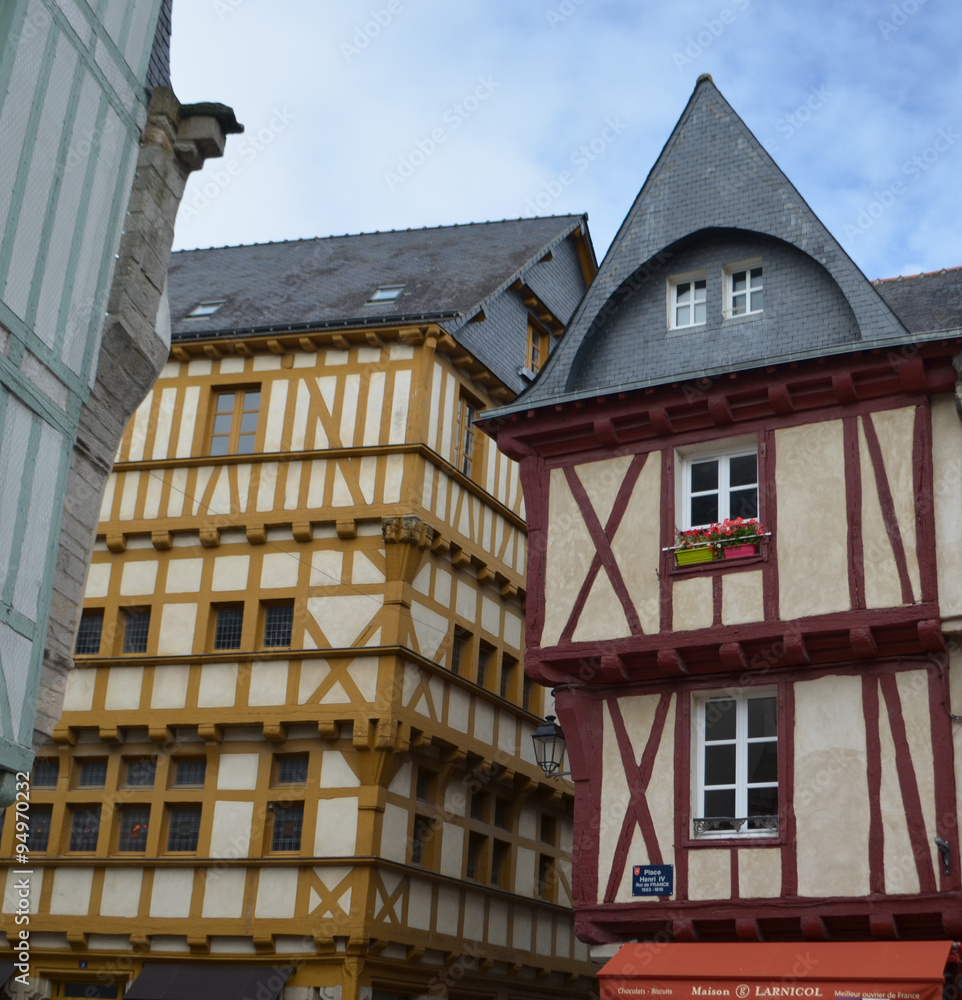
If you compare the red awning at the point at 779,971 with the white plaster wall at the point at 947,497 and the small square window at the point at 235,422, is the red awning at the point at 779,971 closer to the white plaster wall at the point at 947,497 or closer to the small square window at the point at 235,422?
the white plaster wall at the point at 947,497

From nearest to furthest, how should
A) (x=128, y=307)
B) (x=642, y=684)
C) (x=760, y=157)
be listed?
(x=128, y=307)
(x=642, y=684)
(x=760, y=157)

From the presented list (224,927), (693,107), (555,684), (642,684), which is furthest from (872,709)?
(224,927)

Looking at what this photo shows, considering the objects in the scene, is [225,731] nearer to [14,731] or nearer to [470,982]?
[470,982]

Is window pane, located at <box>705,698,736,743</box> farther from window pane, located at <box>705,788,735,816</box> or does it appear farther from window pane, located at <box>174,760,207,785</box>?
window pane, located at <box>174,760,207,785</box>

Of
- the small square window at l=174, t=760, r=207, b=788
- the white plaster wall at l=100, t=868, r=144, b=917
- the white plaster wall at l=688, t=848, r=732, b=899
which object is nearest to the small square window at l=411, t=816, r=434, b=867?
the small square window at l=174, t=760, r=207, b=788

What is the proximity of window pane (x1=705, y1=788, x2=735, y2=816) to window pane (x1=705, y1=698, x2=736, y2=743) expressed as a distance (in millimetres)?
546

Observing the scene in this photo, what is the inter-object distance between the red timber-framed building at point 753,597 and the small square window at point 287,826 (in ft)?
17.7

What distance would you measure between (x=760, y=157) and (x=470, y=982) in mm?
11464

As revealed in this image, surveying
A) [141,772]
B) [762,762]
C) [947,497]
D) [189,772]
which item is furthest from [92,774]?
[947,497]

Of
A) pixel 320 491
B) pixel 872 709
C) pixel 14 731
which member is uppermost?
pixel 320 491

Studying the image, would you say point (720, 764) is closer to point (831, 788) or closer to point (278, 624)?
point (831, 788)

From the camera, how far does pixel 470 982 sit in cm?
1939

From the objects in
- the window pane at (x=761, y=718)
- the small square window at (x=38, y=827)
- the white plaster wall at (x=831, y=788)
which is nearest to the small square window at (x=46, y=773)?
the small square window at (x=38, y=827)

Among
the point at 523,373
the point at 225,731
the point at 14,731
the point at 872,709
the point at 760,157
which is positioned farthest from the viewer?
the point at 523,373
